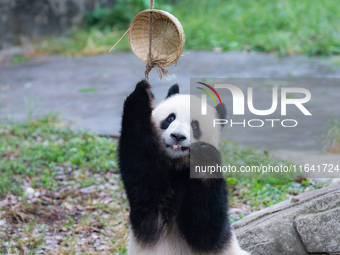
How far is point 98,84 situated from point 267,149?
4339mm

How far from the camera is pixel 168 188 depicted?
Answer: 3055 millimetres

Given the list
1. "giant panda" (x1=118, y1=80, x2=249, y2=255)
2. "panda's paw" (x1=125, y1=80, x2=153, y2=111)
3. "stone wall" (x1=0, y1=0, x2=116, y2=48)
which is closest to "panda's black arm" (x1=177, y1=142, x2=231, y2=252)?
"giant panda" (x1=118, y1=80, x2=249, y2=255)

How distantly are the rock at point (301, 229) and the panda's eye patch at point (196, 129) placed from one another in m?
0.96

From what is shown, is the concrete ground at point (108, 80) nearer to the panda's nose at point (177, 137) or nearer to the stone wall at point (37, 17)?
the stone wall at point (37, 17)

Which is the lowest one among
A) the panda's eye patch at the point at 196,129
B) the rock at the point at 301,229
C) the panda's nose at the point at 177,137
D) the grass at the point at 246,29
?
the grass at the point at 246,29

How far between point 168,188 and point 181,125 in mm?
383

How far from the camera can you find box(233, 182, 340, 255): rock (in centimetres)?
362

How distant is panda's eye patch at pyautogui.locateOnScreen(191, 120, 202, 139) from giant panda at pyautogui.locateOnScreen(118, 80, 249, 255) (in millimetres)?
22

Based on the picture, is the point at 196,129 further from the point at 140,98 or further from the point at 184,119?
the point at 140,98

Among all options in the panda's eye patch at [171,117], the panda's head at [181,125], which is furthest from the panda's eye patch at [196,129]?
the panda's eye patch at [171,117]

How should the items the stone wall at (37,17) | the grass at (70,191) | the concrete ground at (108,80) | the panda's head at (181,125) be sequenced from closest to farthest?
the panda's head at (181,125) → the grass at (70,191) → the concrete ground at (108,80) → the stone wall at (37,17)

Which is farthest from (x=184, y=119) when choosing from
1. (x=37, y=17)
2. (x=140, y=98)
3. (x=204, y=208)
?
(x=37, y=17)

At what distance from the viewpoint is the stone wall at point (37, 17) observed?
11656mm

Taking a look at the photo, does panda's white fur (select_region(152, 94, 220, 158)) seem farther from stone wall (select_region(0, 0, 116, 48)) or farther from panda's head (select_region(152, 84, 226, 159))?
stone wall (select_region(0, 0, 116, 48))
